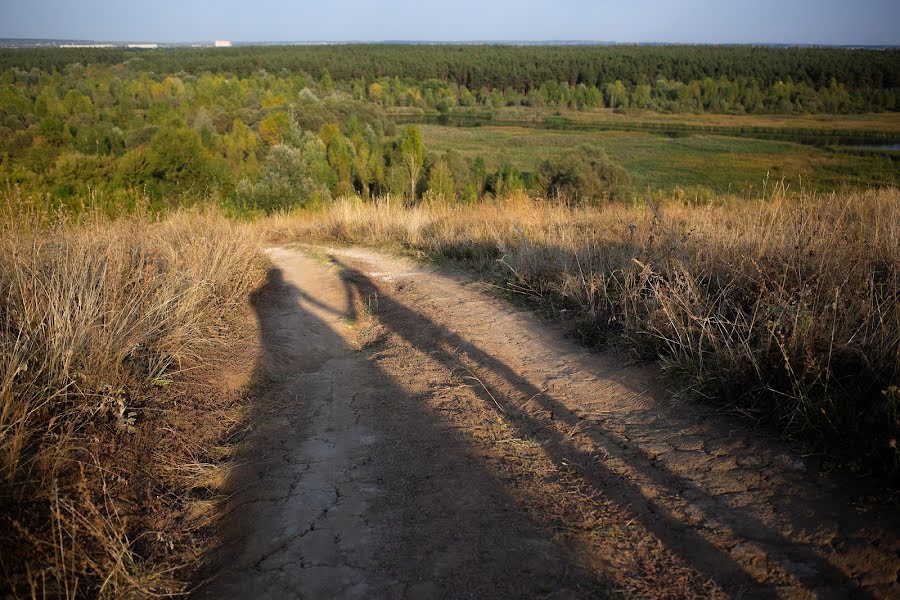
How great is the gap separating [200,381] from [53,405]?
4.26 ft

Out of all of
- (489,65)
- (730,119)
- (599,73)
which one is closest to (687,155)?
(730,119)

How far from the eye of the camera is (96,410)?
357 cm

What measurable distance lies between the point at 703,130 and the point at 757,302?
280 ft

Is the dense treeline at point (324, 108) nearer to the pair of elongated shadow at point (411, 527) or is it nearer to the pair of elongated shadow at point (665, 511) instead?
the pair of elongated shadow at point (411, 527)

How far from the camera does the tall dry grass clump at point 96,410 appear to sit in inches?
101

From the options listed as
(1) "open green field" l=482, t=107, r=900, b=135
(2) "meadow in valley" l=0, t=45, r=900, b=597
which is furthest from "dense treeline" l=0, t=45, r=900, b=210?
(2) "meadow in valley" l=0, t=45, r=900, b=597

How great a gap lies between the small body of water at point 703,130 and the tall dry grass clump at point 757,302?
33.8m

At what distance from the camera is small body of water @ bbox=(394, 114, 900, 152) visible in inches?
1594

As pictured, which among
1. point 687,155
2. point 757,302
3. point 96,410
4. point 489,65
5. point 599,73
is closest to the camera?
point 96,410

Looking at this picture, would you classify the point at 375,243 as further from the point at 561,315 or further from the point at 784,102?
the point at 784,102

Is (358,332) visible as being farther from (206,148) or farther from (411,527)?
(206,148)

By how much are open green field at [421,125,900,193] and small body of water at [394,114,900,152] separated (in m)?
1.43

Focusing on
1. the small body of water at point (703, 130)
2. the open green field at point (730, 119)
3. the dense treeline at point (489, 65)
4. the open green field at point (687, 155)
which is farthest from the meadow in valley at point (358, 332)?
the dense treeline at point (489, 65)

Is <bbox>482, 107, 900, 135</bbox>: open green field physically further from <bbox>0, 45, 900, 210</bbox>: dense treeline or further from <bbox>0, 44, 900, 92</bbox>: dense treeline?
<bbox>0, 44, 900, 92</bbox>: dense treeline
